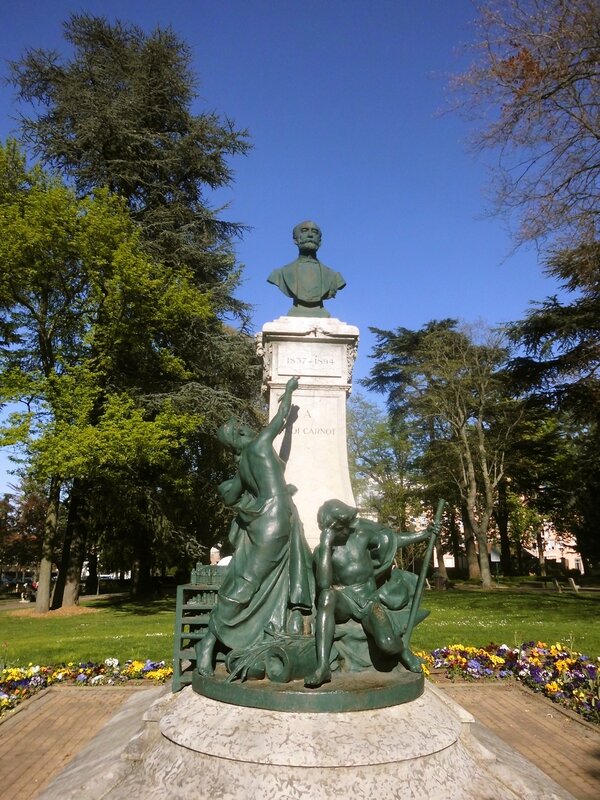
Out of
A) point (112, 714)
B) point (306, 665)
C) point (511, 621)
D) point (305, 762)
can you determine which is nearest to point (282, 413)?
point (306, 665)

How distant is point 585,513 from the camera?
29.3 m

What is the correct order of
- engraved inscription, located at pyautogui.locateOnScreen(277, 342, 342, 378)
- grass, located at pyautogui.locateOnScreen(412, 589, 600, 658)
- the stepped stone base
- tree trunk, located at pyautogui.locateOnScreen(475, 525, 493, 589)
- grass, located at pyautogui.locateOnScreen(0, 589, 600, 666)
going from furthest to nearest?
1. tree trunk, located at pyautogui.locateOnScreen(475, 525, 493, 589)
2. grass, located at pyautogui.locateOnScreen(412, 589, 600, 658)
3. grass, located at pyautogui.locateOnScreen(0, 589, 600, 666)
4. engraved inscription, located at pyautogui.locateOnScreen(277, 342, 342, 378)
5. the stepped stone base

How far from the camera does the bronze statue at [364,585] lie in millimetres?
4508

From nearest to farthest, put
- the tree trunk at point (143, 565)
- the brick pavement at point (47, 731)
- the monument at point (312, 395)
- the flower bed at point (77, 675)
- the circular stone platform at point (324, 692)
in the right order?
the circular stone platform at point (324, 692), the brick pavement at point (47, 731), the monument at point (312, 395), the flower bed at point (77, 675), the tree trunk at point (143, 565)

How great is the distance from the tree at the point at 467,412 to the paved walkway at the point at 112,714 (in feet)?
67.6

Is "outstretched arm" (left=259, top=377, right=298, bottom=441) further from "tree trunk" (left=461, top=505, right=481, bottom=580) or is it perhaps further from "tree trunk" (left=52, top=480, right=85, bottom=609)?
"tree trunk" (left=461, top=505, right=481, bottom=580)

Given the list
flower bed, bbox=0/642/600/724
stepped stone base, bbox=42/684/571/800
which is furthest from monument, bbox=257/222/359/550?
flower bed, bbox=0/642/600/724

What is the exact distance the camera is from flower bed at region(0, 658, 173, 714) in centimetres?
764

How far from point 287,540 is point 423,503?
30.4 metres

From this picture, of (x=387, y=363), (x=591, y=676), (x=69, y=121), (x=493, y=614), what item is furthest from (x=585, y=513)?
(x=69, y=121)

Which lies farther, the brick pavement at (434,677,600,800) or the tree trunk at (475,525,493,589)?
the tree trunk at (475,525,493,589)

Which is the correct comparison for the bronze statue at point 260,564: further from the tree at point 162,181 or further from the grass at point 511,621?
the tree at point 162,181

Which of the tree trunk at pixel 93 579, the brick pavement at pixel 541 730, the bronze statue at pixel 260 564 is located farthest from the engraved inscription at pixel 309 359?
the tree trunk at pixel 93 579

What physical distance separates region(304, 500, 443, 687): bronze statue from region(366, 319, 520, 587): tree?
23.2m
